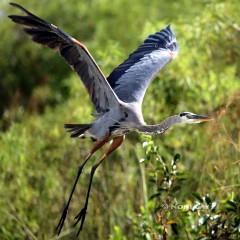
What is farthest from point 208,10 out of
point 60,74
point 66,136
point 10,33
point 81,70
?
point 10,33

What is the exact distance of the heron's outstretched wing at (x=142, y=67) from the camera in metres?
6.21

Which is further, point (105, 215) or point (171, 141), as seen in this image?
point (171, 141)

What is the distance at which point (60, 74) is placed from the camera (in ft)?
54.2

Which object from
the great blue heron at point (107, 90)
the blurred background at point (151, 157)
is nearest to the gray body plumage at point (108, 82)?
the great blue heron at point (107, 90)

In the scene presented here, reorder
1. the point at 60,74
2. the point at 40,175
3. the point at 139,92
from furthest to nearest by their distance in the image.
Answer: the point at 60,74
the point at 40,175
the point at 139,92

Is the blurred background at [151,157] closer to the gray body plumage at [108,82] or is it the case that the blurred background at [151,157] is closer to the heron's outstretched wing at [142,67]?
the gray body plumage at [108,82]

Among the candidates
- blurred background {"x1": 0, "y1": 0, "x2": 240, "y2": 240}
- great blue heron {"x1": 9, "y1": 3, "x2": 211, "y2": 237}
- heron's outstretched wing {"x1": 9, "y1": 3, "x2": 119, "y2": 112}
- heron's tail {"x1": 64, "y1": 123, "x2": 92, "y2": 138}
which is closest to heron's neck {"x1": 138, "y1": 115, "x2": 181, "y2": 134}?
great blue heron {"x1": 9, "y1": 3, "x2": 211, "y2": 237}

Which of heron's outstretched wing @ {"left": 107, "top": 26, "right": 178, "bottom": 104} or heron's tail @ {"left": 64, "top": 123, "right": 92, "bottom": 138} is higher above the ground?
heron's outstretched wing @ {"left": 107, "top": 26, "right": 178, "bottom": 104}

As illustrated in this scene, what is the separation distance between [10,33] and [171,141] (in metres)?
9.44

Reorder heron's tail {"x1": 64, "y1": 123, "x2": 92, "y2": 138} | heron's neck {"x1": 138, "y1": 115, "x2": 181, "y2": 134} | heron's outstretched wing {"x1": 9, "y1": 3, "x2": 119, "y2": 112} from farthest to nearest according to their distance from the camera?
1. heron's tail {"x1": 64, "y1": 123, "x2": 92, "y2": 138}
2. heron's neck {"x1": 138, "y1": 115, "x2": 181, "y2": 134}
3. heron's outstretched wing {"x1": 9, "y1": 3, "x2": 119, "y2": 112}

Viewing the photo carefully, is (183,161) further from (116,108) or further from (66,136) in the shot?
(116,108)

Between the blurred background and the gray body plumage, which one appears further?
the blurred background

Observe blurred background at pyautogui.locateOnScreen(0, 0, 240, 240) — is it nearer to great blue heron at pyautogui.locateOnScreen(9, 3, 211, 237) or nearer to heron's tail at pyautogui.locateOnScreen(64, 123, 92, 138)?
great blue heron at pyautogui.locateOnScreen(9, 3, 211, 237)

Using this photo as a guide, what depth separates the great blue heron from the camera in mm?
5594
